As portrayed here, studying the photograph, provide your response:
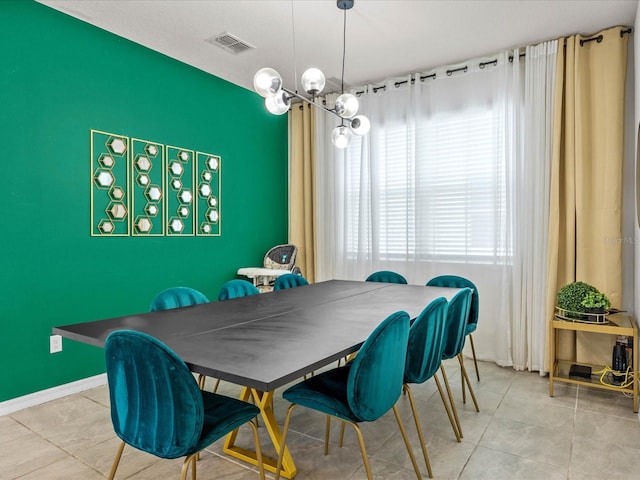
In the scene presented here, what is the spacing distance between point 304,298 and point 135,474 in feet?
4.23

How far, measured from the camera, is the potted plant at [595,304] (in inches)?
113

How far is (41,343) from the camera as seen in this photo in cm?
289

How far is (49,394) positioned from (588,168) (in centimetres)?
435

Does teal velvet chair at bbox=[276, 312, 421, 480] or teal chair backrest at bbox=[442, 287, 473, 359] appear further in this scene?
teal chair backrest at bbox=[442, 287, 473, 359]

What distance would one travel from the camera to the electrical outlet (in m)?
2.93

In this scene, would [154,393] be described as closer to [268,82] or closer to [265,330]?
[265,330]

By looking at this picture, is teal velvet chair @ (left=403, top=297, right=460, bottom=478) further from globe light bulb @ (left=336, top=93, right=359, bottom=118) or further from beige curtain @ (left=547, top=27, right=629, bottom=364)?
beige curtain @ (left=547, top=27, right=629, bottom=364)

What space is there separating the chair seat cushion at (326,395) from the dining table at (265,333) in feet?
0.26

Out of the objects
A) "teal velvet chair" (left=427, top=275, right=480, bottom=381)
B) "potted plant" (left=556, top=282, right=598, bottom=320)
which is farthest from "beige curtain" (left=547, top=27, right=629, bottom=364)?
"teal velvet chair" (left=427, top=275, right=480, bottom=381)

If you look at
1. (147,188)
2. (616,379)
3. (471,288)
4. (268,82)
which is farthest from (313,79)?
(616,379)

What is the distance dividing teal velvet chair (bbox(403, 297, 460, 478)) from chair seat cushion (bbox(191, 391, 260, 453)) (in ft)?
2.44

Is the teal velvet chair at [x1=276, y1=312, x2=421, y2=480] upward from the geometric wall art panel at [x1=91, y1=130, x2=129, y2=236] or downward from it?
downward

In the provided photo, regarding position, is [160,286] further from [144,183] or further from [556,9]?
[556,9]

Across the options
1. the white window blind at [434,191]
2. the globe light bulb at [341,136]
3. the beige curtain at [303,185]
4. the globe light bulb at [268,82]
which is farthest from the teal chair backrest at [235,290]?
the beige curtain at [303,185]
